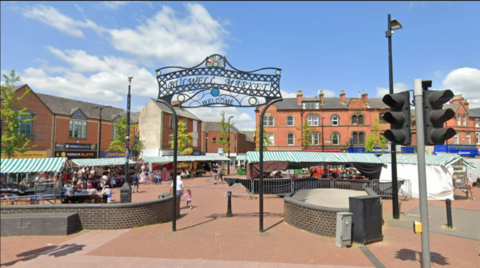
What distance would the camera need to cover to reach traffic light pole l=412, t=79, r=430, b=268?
4.28m

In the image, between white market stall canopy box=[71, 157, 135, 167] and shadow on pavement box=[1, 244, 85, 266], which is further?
white market stall canopy box=[71, 157, 135, 167]

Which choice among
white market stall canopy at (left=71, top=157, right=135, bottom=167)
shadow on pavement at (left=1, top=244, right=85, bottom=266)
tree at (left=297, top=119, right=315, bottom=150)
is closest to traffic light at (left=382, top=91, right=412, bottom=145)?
shadow on pavement at (left=1, top=244, right=85, bottom=266)

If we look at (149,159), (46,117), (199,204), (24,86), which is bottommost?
(199,204)

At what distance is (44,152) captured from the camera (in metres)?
32.7

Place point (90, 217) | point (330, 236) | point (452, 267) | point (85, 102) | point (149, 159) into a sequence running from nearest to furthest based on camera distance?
point (452, 267), point (330, 236), point (90, 217), point (149, 159), point (85, 102)

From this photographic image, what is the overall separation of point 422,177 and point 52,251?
8982 millimetres

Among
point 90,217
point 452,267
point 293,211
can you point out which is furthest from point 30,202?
point 452,267

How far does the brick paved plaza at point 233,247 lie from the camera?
21.5 ft

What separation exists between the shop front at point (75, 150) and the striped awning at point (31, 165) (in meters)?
20.7

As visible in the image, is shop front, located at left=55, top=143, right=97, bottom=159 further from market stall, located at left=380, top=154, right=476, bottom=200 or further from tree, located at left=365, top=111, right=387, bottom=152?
tree, located at left=365, top=111, right=387, bottom=152

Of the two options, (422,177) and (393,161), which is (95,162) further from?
(422,177)

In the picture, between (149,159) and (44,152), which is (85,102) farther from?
(149,159)

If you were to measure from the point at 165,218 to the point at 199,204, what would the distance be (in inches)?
170

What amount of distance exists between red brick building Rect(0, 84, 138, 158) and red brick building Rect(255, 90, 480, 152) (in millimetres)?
23174
